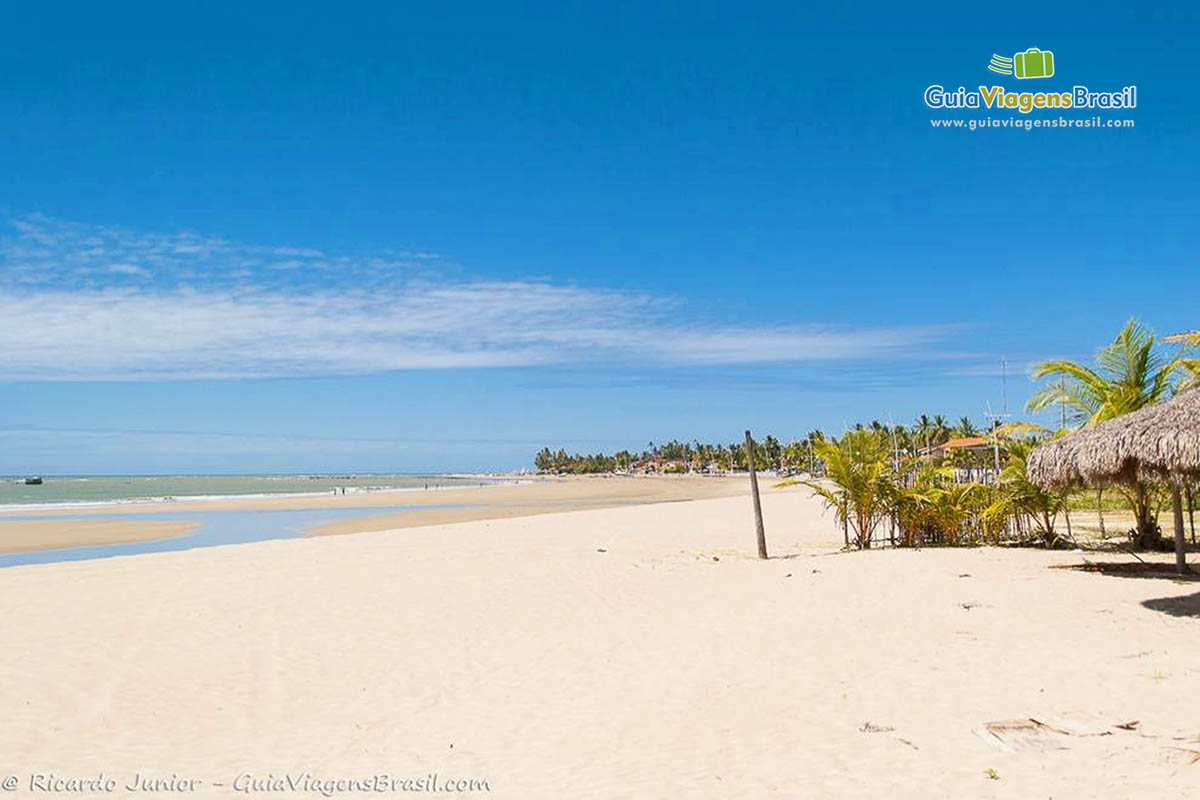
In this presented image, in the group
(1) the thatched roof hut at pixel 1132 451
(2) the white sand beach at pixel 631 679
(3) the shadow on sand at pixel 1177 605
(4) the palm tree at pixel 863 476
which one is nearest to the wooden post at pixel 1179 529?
(1) the thatched roof hut at pixel 1132 451

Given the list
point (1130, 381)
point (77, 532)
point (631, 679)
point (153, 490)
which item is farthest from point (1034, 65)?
point (153, 490)

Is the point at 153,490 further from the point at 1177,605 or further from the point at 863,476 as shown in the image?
the point at 1177,605

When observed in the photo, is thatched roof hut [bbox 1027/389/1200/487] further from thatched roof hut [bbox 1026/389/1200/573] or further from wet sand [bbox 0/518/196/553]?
wet sand [bbox 0/518/196/553]

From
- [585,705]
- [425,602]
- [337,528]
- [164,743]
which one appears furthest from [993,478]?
[337,528]

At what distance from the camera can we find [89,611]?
974 cm

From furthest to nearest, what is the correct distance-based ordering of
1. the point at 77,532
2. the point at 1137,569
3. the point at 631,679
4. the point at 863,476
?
the point at 77,532
the point at 863,476
the point at 1137,569
the point at 631,679

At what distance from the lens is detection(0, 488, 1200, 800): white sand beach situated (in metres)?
4.48

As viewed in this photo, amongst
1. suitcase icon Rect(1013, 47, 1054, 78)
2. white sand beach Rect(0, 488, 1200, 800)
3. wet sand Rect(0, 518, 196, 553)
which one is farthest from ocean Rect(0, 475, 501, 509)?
suitcase icon Rect(1013, 47, 1054, 78)

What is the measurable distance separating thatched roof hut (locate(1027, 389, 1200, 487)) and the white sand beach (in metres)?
1.28

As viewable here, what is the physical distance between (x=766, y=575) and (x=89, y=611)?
8538 mm

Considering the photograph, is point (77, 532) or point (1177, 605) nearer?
point (1177, 605)

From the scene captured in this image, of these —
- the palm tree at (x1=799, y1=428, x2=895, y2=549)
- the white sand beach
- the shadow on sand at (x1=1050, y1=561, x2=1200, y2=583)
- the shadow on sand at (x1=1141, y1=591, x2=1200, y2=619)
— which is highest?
the palm tree at (x1=799, y1=428, x2=895, y2=549)

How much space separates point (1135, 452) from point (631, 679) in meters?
5.76

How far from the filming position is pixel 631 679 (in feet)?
21.2
